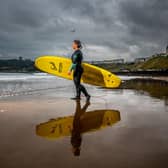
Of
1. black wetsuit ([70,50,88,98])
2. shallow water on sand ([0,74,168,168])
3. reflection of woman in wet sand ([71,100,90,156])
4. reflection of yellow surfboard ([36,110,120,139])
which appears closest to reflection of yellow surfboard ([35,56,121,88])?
black wetsuit ([70,50,88,98])

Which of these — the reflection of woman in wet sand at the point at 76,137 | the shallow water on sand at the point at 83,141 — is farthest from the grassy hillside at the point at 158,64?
the reflection of woman in wet sand at the point at 76,137

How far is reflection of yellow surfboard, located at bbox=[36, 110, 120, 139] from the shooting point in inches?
214

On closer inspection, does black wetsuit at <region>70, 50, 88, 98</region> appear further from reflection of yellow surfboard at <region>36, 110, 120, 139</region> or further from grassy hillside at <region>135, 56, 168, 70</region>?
grassy hillside at <region>135, 56, 168, 70</region>

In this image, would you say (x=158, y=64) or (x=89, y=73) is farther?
(x=158, y=64)

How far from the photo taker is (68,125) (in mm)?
6359

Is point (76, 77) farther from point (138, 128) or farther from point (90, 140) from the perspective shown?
point (90, 140)

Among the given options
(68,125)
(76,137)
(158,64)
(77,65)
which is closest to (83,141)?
(76,137)

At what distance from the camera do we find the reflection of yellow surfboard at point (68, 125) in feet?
17.9

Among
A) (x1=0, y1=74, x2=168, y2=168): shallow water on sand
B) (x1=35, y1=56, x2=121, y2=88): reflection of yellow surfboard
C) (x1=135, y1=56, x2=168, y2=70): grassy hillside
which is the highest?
(x1=135, y1=56, x2=168, y2=70): grassy hillside

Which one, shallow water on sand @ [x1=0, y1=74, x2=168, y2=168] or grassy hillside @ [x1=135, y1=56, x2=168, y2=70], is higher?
grassy hillside @ [x1=135, y1=56, x2=168, y2=70]

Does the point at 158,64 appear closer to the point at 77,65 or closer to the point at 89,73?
the point at 89,73

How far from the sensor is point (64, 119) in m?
7.19

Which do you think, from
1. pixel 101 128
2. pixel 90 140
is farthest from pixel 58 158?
pixel 101 128

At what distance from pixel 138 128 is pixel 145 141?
118 centimetres
